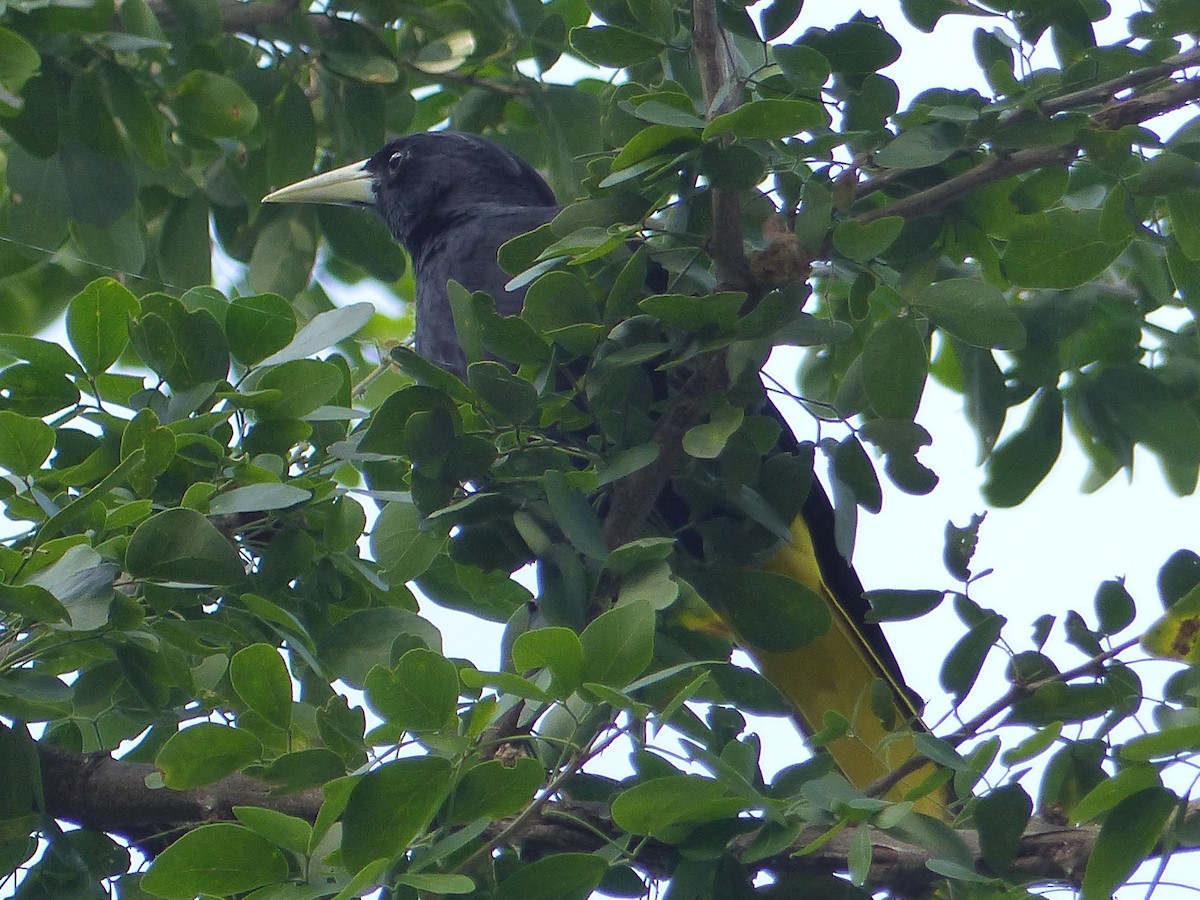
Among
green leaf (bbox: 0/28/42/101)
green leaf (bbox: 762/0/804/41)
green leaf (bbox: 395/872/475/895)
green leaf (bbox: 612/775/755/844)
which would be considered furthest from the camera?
green leaf (bbox: 0/28/42/101)

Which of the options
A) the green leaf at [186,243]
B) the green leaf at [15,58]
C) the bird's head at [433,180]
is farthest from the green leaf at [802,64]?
the bird's head at [433,180]

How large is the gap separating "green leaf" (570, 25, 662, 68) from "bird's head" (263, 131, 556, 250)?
1.27 meters

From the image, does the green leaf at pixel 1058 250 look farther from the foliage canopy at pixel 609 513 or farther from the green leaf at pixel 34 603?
the green leaf at pixel 34 603

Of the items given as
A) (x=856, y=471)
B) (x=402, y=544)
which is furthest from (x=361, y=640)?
(x=856, y=471)

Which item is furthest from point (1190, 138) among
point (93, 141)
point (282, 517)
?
point (93, 141)

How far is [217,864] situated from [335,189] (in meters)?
1.78

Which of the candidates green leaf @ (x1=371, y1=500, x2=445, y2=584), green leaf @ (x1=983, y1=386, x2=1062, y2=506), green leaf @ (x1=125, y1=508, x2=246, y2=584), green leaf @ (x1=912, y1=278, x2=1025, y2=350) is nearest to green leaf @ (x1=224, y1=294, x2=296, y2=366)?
green leaf @ (x1=371, y1=500, x2=445, y2=584)

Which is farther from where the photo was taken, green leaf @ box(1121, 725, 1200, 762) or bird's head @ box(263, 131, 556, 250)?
bird's head @ box(263, 131, 556, 250)

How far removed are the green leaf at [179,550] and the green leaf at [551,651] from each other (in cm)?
33

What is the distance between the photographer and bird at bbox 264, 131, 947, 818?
201 cm

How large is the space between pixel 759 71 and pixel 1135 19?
0.38m

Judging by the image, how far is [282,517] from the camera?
5.09 feet

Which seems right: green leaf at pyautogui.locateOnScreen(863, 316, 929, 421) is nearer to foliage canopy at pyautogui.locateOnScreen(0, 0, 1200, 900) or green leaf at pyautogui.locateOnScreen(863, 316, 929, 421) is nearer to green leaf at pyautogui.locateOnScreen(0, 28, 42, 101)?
foliage canopy at pyautogui.locateOnScreen(0, 0, 1200, 900)

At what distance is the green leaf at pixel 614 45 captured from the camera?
1456 mm
